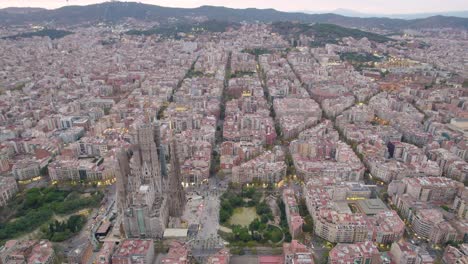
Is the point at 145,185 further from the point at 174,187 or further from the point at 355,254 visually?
the point at 355,254

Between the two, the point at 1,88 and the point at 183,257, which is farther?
the point at 1,88

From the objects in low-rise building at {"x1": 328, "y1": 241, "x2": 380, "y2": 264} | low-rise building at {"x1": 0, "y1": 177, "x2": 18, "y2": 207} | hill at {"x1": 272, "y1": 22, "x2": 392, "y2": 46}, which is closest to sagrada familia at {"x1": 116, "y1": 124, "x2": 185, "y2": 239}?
low-rise building at {"x1": 0, "y1": 177, "x2": 18, "y2": 207}

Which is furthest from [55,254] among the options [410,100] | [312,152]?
[410,100]

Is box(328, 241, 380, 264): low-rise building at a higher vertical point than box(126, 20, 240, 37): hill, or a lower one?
lower

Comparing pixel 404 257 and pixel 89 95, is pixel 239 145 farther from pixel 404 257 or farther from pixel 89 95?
pixel 89 95

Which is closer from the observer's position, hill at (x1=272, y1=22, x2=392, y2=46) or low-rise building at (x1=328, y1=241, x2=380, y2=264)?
low-rise building at (x1=328, y1=241, x2=380, y2=264)

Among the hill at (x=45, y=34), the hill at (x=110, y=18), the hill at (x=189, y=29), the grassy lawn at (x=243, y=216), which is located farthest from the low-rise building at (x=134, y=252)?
the hill at (x=110, y=18)

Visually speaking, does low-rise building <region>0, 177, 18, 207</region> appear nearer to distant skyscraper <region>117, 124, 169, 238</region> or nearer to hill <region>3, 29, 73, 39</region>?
distant skyscraper <region>117, 124, 169, 238</region>
